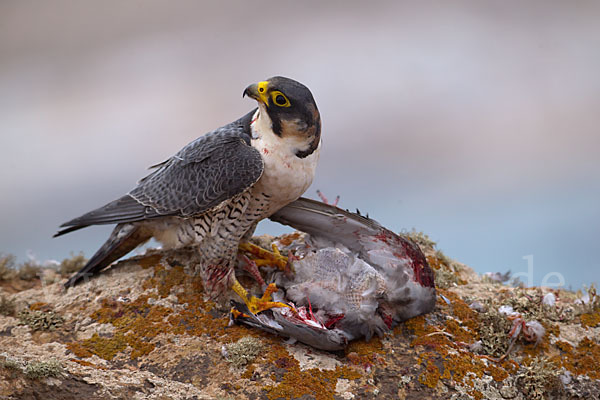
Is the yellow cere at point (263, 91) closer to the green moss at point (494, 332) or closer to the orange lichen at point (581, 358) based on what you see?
the green moss at point (494, 332)

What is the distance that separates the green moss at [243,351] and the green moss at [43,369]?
1.06 metres

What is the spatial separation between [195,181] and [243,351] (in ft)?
4.27

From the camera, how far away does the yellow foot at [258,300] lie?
404 centimetres

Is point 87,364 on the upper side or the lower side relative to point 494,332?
lower

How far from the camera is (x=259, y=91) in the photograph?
3814mm

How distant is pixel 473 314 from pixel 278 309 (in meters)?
1.54

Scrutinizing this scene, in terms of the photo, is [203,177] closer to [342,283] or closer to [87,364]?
[342,283]

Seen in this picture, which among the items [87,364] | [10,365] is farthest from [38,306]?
[10,365]

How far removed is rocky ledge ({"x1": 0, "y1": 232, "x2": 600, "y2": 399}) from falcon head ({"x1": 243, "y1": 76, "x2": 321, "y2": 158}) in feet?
4.73

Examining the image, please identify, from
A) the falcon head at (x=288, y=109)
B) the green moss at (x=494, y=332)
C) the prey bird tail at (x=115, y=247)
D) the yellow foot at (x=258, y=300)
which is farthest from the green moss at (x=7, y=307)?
the green moss at (x=494, y=332)

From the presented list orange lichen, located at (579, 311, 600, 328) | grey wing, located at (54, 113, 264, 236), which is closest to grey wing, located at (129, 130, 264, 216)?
grey wing, located at (54, 113, 264, 236)

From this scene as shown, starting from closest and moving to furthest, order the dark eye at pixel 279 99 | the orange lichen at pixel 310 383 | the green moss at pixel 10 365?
the green moss at pixel 10 365 → the orange lichen at pixel 310 383 → the dark eye at pixel 279 99

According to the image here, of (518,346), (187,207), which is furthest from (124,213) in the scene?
(518,346)

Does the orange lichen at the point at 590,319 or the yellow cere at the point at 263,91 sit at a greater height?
the yellow cere at the point at 263,91
